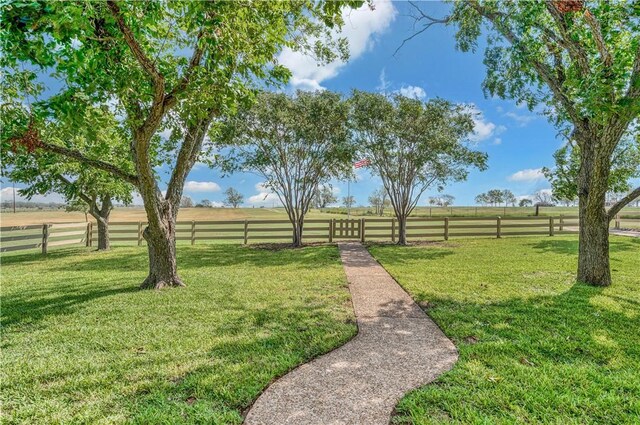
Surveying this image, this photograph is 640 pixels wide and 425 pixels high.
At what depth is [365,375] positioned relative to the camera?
8.30ft

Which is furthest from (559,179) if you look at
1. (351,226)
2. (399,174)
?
(351,226)

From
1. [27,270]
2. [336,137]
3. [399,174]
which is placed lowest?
[27,270]

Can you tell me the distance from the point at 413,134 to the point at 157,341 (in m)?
11.1

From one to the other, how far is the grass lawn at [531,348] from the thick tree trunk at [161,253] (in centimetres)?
431

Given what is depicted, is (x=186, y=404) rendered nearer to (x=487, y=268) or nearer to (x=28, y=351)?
(x=28, y=351)

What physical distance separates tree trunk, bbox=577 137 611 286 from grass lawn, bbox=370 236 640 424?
34cm

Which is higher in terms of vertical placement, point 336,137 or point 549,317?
point 336,137

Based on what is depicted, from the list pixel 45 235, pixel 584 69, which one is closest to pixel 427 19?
pixel 584 69

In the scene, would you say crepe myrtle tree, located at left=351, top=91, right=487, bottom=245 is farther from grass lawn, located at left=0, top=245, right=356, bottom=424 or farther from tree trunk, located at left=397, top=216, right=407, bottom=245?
grass lawn, located at left=0, top=245, right=356, bottom=424

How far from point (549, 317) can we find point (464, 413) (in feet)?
8.91

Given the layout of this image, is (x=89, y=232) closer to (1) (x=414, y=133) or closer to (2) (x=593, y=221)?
(1) (x=414, y=133)

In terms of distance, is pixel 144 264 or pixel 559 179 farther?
pixel 559 179

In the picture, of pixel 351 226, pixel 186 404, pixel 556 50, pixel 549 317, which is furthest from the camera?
pixel 351 226

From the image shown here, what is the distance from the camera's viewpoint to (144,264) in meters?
8.45
